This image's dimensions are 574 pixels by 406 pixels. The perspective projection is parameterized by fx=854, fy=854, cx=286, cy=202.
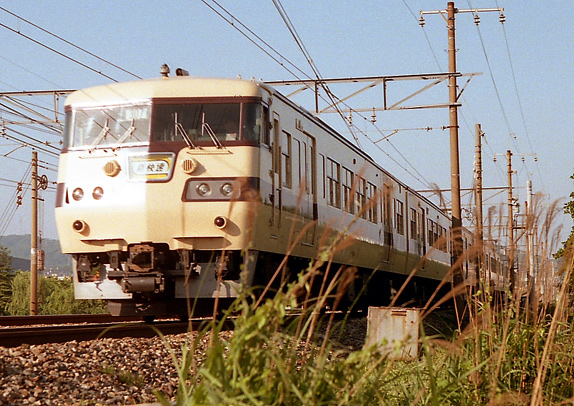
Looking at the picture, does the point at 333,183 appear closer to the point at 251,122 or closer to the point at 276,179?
the point at 276,179

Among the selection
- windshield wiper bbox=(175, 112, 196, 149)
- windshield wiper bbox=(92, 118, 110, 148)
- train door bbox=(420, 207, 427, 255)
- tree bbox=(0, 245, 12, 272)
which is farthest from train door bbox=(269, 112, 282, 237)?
tree bbox=(0, 245, 12, 272)

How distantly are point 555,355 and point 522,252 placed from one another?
90 centimetres

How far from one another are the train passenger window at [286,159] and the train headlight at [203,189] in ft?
4.18

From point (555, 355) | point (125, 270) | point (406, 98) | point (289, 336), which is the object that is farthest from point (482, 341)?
point (406, 98)

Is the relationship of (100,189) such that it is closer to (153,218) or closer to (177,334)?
(153,218)

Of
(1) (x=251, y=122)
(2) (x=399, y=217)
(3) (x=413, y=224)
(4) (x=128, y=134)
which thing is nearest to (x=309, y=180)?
(1) (x=251, y=122)

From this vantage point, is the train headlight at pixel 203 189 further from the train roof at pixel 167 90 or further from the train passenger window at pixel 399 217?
the train passenger window at pixel 399 217

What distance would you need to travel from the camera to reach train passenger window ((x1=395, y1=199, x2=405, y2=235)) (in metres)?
18.0

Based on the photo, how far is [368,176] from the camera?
1519 cm

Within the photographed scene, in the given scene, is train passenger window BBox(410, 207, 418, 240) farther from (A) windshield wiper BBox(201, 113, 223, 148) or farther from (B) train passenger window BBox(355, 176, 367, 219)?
(A) windshield wiper BBox(201, 113, 223, 148)

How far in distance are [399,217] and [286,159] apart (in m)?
8.23

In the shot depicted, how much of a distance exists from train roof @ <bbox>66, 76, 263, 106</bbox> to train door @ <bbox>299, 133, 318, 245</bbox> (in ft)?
5.57

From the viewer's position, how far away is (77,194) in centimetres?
980

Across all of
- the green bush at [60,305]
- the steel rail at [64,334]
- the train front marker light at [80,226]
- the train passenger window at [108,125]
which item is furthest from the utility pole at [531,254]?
the green bush at [60,305]
